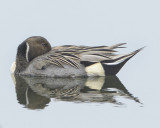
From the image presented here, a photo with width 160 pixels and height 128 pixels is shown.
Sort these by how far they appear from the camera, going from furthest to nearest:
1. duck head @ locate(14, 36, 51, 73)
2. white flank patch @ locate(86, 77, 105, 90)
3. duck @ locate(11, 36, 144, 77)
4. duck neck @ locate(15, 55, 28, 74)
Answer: duck head @ locate(14, 36, 51, 73)
duck neck @ locate(15, 55, 28, 74)
duck @ locate(11, 36, 144, 77)
white flank patch @ locate(86, 77, 105, 90)

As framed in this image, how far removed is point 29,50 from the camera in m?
16.8

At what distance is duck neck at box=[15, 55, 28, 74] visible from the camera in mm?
16609

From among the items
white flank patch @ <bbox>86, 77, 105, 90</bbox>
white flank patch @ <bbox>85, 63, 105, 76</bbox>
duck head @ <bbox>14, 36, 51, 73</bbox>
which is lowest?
white flank patch @ <bbox>86, 77, 105, 90</bbox>

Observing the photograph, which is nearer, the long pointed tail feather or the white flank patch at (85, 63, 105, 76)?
the white flank patch at (85, 63, 105, 76)

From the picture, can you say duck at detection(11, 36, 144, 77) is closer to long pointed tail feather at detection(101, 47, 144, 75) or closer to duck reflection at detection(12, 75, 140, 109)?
long pointed tail feather at detection(101, 47, 144, 75)

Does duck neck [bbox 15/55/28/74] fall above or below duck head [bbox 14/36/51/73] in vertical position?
below

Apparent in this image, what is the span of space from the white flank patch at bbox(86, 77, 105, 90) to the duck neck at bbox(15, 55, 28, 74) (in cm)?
193

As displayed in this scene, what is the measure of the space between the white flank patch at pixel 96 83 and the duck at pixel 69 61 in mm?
352

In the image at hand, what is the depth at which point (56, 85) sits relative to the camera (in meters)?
15.2

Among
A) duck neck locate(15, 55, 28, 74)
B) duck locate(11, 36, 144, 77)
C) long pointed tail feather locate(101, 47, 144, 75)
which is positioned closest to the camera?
duck locate(11, 36, 144, 77)

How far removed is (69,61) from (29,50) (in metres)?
1.29

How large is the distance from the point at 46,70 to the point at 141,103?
12.2ft

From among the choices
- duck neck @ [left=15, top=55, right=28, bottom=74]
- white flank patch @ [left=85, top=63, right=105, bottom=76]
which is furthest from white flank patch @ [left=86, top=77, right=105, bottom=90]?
duck neck @ [left=15, top=55, right=28, bottom=74]

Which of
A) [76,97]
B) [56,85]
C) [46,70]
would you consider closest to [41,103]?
[76,97]
